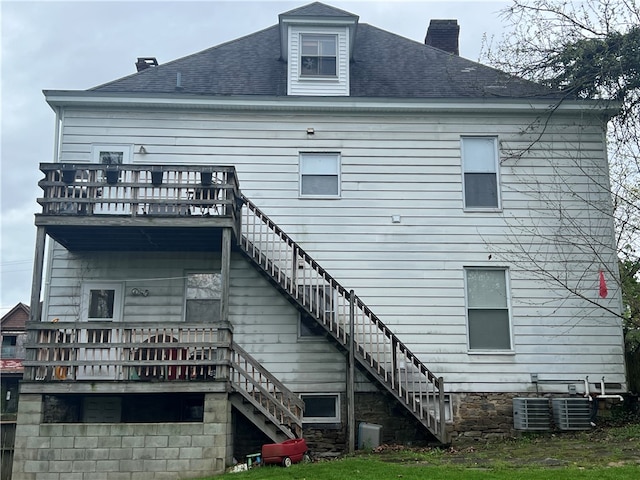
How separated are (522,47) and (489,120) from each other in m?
1.98

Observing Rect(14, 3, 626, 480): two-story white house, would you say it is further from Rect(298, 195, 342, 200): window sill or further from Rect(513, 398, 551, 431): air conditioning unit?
Rect(513, 398, 551, 431): air conditioning unit

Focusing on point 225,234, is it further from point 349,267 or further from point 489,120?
point 489,120

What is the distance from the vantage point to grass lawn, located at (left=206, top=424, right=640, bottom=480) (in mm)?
8539

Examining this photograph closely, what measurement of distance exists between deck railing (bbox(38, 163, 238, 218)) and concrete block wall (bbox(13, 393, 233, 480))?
363cm

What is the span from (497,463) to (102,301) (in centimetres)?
821

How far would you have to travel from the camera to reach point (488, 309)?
13203mm

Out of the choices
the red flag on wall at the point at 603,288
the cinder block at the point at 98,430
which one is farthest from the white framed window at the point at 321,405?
the red flag on wall at the point at 603,288

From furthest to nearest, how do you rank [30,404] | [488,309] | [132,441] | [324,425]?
[488,309] < [324,425] < [30,404] < [132,441]

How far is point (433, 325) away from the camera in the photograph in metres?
13.0

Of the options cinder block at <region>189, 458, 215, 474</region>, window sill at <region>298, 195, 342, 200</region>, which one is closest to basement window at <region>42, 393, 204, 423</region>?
cinder block at <region>189, 458, 215, 474</region>

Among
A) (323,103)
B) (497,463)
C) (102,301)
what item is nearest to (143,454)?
(102,301)

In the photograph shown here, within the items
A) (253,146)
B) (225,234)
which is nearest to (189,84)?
(253,146)

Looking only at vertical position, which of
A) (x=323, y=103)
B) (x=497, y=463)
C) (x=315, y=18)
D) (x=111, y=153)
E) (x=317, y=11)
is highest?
(x=317, y=11)

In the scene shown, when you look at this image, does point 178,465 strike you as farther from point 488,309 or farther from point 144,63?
point 144,63
